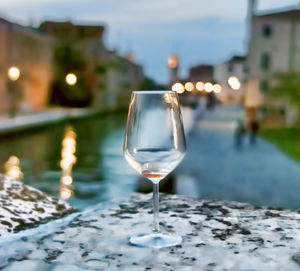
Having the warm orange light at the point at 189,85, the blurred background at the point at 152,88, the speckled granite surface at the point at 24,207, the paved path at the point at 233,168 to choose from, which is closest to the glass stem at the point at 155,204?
the speckled granite surface at the point at 24,207

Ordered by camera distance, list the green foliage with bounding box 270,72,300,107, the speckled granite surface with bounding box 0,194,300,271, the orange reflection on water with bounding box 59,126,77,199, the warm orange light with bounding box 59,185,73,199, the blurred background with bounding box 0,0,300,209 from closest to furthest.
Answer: the speckled granite surface with bounding box 0,194,300,271 < the warm orange light with bounding box 59,185,73,199 < the orange reflection on water with bounding box 59,126,77,199 < the blurred background with bounding box 0,0,300,209 < the green foliage with bounding box 270,72,300,107

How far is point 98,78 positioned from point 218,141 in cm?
395

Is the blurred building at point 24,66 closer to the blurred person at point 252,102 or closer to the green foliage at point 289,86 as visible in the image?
the blurred person at point 252,102

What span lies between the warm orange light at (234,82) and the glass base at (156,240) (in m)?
8.84

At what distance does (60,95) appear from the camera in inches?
634

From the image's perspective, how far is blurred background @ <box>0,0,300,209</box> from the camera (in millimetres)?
8312

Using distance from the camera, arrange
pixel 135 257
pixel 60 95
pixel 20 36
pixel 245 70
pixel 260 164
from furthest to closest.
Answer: pixel 60 95 < pixel 20 36 < pixel 260 164 < pixel 245 70 < pixel 135 257

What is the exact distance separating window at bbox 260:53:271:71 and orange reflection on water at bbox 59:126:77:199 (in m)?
4.02

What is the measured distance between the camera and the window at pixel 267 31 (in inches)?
412

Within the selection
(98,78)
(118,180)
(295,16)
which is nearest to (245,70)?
(295,16)

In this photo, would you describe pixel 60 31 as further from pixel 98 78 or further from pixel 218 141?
pixel 218 141

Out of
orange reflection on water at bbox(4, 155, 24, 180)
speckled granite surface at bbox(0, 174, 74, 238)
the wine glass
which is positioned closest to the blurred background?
orange reflection on water at bbox(4, 155, 24, 180)

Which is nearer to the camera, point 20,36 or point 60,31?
point 20,36

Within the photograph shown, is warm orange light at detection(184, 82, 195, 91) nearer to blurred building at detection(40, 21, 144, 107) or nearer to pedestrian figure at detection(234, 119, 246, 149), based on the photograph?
pedestrian figure at detection(234, 119, 246, 149)
